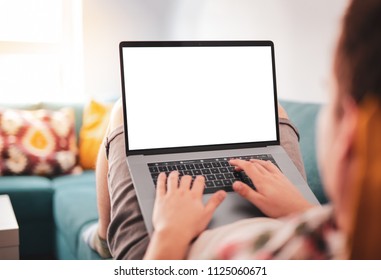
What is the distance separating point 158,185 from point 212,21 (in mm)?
1833

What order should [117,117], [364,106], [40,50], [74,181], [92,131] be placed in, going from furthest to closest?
1. [40,50]
2. [92,131]
3. [74,181]
4. [117,117]
5. [364,106]

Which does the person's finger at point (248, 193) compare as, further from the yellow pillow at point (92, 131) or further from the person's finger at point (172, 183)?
the yellow pillow at point (92, 131)

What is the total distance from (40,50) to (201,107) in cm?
208

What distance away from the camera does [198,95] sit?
3.17 feet

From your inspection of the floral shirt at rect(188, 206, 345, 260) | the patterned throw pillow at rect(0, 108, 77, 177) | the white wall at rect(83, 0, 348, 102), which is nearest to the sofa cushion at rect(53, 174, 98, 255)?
the patterned throw pillow at rect(0, 108, 77, 177)

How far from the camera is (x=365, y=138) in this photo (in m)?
0.41

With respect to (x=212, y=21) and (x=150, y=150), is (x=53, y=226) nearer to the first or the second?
(x=212, y=21)

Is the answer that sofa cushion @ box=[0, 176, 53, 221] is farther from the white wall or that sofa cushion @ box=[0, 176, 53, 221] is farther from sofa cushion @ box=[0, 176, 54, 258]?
the white wall

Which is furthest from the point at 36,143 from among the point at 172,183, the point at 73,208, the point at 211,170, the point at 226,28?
the point at 172,183

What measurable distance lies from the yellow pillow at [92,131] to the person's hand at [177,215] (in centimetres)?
175

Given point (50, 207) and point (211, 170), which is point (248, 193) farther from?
point (50, 207)

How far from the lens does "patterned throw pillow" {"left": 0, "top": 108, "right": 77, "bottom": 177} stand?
233cm

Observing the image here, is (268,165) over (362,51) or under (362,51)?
under

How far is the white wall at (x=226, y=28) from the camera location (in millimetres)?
1855
